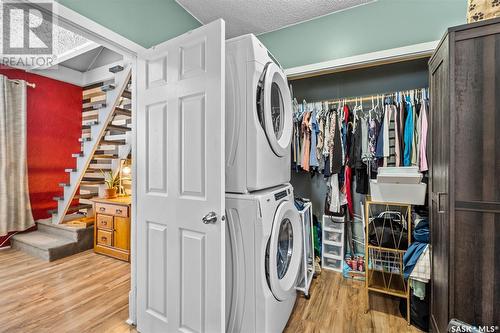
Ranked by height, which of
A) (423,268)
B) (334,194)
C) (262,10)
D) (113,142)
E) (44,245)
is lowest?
(44,245)

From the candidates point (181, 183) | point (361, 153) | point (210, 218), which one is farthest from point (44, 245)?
point (361, 153)

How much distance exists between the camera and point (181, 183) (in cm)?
138

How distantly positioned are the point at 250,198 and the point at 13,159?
12.0 feet

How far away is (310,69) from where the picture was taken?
2225mm

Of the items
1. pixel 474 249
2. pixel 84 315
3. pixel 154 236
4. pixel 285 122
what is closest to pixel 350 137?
pixel 285 122

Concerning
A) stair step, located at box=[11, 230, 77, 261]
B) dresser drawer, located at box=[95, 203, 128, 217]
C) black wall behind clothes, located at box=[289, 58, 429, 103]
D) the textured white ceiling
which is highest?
the textured white ceiling

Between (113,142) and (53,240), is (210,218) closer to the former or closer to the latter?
(113,142)

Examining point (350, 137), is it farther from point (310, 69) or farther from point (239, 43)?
point (239, 43)

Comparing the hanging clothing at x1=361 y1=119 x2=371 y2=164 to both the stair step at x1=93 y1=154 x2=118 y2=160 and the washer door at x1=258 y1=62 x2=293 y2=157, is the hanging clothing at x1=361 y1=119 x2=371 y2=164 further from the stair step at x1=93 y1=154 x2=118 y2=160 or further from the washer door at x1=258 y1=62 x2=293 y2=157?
the stair step at x1=93 y1=154 x2=118 y2=160

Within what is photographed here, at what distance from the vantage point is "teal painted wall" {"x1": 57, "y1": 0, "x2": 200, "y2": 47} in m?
1.40

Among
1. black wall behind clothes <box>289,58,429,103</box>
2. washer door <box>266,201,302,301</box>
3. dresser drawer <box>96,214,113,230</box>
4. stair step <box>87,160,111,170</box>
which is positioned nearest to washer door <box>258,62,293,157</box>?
washer door <box>266,201,302,301</box>

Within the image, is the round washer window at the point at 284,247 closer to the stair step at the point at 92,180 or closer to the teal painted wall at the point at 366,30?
the teal painted wall at the point at 366,30

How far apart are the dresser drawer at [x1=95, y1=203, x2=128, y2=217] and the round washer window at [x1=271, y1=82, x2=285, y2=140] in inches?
85.9

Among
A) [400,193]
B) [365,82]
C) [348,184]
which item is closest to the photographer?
[400,193]
